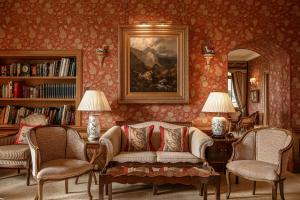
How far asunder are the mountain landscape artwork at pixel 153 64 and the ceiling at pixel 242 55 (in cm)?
541

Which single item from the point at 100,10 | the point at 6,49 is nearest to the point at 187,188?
the point at 100,10

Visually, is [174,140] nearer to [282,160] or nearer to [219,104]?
[219,104]

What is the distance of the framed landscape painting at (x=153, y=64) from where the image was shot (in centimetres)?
562

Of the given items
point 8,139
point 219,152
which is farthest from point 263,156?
point 8,139

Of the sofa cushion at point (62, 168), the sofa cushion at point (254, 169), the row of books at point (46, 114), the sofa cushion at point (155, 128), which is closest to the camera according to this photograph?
the sofa cushion at point (62, 168)

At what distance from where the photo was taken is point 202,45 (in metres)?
5.69

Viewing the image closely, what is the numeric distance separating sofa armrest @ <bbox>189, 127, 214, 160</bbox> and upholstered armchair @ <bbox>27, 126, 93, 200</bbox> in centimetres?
149

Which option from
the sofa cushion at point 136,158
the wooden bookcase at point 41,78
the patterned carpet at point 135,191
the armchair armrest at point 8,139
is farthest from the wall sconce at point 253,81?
the armchair armrest at point 8,139

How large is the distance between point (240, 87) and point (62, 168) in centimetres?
996

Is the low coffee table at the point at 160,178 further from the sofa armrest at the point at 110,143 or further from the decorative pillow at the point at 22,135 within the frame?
the decorative pillow at the point at 22,135

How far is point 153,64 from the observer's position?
5.68 meters

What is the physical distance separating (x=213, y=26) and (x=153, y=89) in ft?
5.05

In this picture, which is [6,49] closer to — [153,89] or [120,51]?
[120,51]

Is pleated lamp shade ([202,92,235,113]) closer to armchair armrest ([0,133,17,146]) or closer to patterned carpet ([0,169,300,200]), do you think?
patterned carpet ([0,169,300,200])
